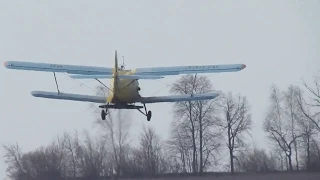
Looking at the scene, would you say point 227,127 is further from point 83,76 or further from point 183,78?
point 83,76

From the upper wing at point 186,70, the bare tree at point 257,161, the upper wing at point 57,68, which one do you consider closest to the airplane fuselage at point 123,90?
the upper wing at point 57,68

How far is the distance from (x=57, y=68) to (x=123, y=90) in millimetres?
4537

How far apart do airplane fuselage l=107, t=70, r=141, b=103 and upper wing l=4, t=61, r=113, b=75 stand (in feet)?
7.08

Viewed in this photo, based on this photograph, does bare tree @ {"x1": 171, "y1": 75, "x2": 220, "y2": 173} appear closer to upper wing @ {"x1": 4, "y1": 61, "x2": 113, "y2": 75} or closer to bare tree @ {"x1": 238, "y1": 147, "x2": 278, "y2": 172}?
bare tree @ {"x1": 238, "y1": 147, "x2": 278, "y2": 172}

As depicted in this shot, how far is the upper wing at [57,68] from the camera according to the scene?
45500 mm

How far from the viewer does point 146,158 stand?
65812 mm

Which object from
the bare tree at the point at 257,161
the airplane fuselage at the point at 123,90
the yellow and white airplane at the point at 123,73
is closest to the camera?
the airplane fuselage at the point at 123,90

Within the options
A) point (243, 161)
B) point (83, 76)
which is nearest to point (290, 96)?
point (243, 161)

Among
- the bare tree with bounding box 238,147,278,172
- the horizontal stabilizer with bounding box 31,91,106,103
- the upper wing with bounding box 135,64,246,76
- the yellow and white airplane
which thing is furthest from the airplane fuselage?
the bare tree with bounding box 238,147,278,172

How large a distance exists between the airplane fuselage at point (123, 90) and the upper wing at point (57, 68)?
2158mm

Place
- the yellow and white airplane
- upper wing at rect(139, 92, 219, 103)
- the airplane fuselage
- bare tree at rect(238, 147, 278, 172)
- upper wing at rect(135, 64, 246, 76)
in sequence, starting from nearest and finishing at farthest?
the airplane fuselage
the yellow and white airplane
upper wing at rect(139, 92, 219, 103)
upper wing at rect(135, 64, 246, 76)
bare tree at rect(238, 147, 278, 172)

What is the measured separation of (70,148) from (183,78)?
36.8 ft

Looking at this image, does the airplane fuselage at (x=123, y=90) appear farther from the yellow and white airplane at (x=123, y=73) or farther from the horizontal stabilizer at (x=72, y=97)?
the horizontal stabilizer at (x=72, y=97)

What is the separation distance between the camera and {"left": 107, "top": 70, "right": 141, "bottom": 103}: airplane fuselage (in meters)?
43.3
